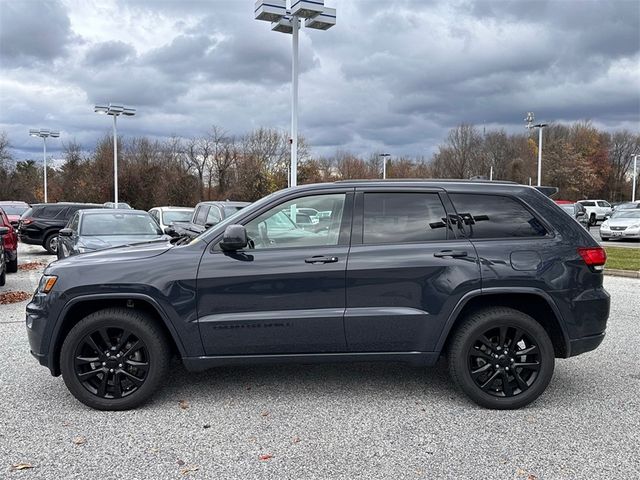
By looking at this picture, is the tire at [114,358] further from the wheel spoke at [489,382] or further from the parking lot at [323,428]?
the wheel spoke at [489,382]

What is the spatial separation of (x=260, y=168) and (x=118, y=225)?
3722cm

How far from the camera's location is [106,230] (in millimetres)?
10359

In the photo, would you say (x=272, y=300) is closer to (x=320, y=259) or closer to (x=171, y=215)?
(x=320, y=259)

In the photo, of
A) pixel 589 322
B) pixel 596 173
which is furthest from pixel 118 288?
pixel 596 173

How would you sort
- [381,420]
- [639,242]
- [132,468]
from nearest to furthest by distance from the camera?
1. [132,468]
2. [381,420]
3. [639,242]

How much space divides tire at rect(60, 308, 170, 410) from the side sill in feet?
0.90

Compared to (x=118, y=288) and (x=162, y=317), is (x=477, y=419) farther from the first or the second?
(x=118, y=288)

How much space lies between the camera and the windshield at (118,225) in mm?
10320

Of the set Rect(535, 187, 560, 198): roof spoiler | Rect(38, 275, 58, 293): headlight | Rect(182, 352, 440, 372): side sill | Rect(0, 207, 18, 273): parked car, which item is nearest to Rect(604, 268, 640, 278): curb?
Rect(535, 187, 560, 198): roof spoiler

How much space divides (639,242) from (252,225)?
2360 centimetres

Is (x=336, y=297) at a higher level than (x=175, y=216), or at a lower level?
lower

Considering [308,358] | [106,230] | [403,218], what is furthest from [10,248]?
[403,218]

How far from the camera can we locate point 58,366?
417 cm

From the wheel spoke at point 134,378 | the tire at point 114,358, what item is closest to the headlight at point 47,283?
the tire at point 114,358
